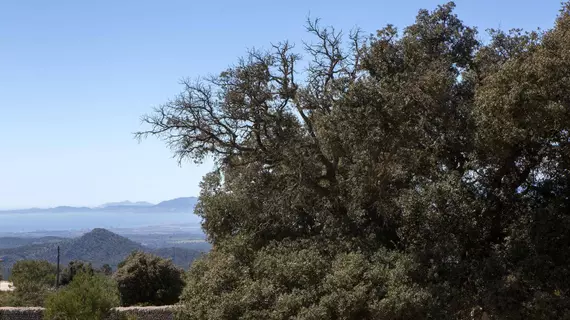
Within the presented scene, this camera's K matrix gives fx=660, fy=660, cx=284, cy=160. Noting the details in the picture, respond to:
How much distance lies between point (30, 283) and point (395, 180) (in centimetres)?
1938

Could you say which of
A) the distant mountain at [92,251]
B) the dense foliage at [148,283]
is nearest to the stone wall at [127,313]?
the dense foliage at [148,283]

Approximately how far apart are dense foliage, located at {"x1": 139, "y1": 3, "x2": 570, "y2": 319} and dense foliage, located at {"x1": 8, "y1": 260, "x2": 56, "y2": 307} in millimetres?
12734

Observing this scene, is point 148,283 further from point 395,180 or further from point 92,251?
point 92,251

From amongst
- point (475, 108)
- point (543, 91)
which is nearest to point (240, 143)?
point (475, 108)

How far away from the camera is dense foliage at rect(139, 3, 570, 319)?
1080 centimetres

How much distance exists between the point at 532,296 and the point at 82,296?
36.0ft

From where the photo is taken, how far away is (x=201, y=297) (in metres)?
13.2

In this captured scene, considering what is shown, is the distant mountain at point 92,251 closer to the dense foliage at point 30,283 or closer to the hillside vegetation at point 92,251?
the hillside vegetation at point 92,251

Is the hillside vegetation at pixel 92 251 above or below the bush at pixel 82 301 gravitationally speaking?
below

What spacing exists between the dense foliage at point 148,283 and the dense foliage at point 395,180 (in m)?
13.2

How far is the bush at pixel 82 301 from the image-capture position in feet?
53.7

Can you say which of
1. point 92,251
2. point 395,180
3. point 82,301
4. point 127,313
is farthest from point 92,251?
point 395,180

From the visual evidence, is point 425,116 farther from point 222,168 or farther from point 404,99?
point 222,168

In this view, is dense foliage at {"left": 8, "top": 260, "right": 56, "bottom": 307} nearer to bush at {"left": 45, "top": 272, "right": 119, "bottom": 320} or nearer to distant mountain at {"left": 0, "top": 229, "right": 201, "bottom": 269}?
bush at {"left": 45, "top": 272, "right": 119, "bottom": 320}
